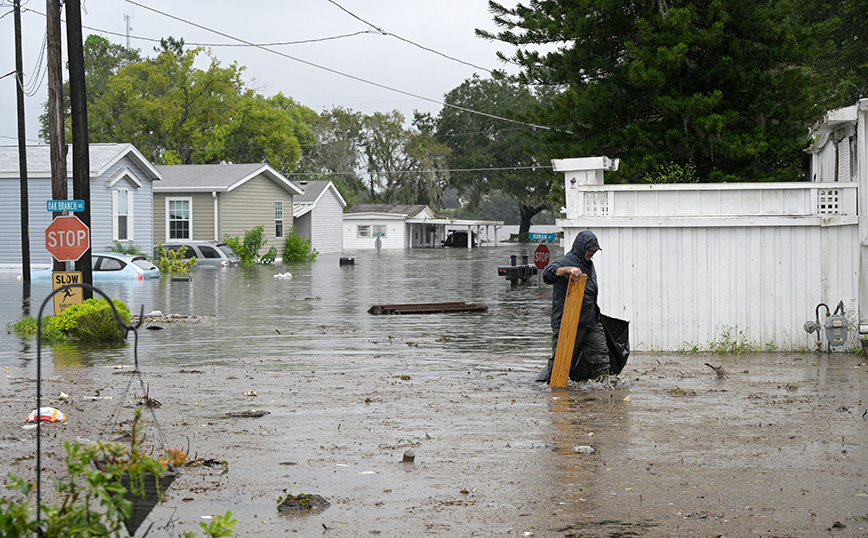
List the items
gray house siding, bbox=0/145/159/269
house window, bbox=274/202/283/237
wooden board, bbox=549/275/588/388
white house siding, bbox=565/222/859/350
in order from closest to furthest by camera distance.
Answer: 1. wooden board, bbox=549/275/588/388
2. white house siding, bbox=565/222/859/350
3. gray house siding, bbox=0/145/159/269
4. house window, bbox=274/202/283/237

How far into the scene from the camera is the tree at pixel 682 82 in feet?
69.3

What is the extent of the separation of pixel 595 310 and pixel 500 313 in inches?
435

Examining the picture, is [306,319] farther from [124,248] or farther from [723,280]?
[124,248]

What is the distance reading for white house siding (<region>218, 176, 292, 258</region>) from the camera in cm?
4594

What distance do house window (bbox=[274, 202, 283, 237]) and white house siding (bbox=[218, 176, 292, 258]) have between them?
0.93ft

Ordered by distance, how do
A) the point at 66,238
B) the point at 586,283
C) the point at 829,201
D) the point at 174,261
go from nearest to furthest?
1. the point at 586,283
2. the point at 829,201
3. the point at 66,238
4. the point at 174,261

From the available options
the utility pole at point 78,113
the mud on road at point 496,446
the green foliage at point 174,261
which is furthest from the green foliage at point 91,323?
the green foliage at point 174,261

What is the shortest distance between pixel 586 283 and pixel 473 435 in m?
2.96

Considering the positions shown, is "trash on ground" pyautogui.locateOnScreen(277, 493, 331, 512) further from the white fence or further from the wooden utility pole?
the wooden utility pole

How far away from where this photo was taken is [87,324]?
15.6m

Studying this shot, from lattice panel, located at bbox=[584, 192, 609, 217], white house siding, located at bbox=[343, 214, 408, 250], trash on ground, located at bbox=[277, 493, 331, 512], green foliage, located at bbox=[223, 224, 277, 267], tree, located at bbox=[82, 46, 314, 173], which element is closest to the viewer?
trash on ground, located at bbox=[277, 493, 331, 512]

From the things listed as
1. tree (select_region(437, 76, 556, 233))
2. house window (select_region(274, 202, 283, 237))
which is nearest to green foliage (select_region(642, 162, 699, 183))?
house window (select_region(274, 202, 283, 237))

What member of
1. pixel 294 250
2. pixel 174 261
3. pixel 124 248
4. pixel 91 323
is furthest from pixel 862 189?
pixel 294 250

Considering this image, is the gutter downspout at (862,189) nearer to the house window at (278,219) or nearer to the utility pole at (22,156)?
the utility pole at (22,156)
